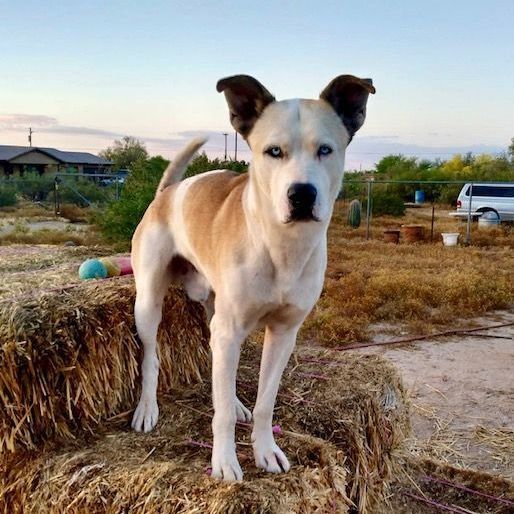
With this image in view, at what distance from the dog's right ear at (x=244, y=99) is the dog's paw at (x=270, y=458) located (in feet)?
4.92

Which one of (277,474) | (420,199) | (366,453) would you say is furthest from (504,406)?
(420,199)

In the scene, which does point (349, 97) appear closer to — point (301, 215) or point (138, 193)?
point (301, 215)

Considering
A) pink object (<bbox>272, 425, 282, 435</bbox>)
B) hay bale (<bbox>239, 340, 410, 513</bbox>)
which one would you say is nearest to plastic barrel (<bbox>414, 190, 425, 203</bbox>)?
hay bale (<bbox>239, 340, 410, 513</bbox>)

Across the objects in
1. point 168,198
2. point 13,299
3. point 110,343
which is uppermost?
point 168,198

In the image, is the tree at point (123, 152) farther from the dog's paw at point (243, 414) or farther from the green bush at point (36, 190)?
the dog's paw at point (243, 414)

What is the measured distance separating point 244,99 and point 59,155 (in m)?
67.5

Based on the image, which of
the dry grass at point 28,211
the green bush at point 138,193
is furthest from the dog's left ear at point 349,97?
the dry grass at point 28,211

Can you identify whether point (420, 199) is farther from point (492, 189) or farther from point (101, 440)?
point (101, 440)

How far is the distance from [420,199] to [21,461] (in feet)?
102

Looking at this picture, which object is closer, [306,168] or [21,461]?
[306,168]

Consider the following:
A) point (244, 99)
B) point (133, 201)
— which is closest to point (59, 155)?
point (133, 201)

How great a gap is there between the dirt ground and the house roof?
55889mm

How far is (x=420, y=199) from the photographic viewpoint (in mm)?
32344

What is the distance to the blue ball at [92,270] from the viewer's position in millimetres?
4316
